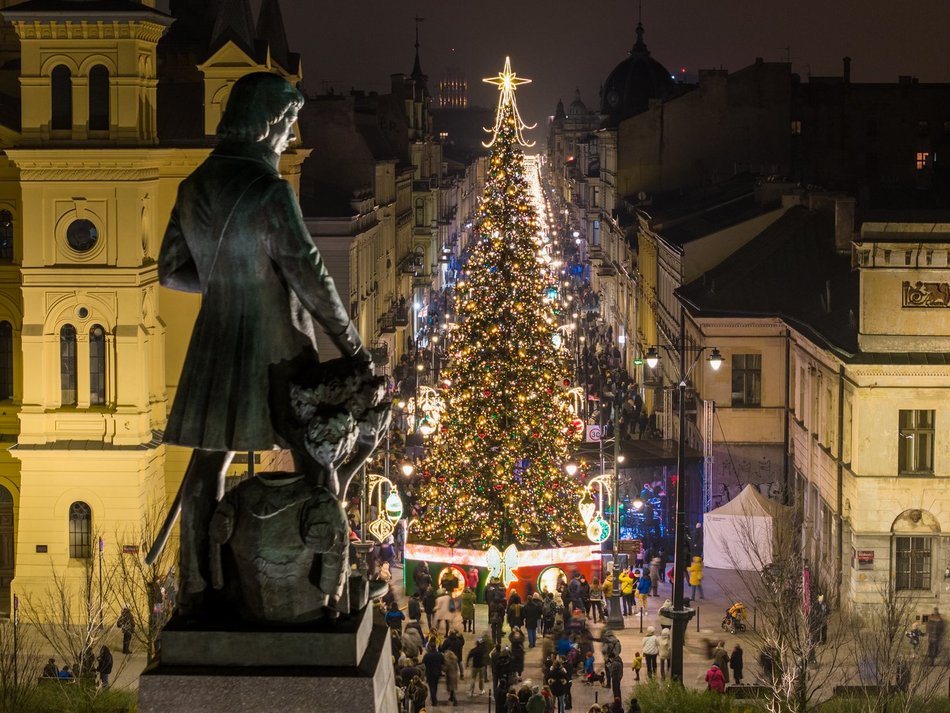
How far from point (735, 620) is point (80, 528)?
14312 mm

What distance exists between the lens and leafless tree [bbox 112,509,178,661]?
119 feet

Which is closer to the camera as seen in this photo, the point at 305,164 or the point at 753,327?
the point at 753,327

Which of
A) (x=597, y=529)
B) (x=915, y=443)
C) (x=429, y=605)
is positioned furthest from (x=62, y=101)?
(x=915, y=443)

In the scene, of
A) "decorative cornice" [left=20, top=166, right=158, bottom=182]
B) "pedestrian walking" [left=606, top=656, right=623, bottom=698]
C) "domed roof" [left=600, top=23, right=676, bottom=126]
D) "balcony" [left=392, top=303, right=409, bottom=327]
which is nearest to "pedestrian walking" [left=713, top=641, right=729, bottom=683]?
"pedestrian walking" [left=606, top=656, right=623, bottom=698]

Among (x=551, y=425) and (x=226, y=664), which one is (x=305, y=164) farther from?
(x=226, y=664)

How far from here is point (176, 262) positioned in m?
12.3

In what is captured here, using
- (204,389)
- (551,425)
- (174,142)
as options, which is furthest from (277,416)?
(174,142)

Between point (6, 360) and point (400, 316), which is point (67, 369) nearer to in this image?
point (6, 360)

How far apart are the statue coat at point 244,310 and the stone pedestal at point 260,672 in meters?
1.16

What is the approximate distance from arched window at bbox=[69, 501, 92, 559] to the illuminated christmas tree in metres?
7.14

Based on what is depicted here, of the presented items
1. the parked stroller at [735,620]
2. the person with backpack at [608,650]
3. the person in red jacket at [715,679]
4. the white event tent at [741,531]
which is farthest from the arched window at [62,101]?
the person in red jacket at [715,679]

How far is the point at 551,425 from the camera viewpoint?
43.2 m

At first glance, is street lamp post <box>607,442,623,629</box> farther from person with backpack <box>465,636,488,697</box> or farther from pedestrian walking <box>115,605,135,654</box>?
pedestrian walking <box>115,605,135,654</box>

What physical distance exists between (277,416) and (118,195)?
106 feet
